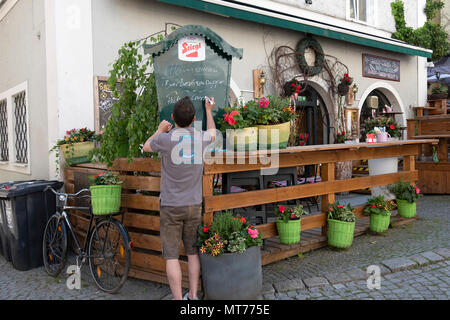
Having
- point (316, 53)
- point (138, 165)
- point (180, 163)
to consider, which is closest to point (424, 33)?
point (316, 53)

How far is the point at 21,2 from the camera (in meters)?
7.64

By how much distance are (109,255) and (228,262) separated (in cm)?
134

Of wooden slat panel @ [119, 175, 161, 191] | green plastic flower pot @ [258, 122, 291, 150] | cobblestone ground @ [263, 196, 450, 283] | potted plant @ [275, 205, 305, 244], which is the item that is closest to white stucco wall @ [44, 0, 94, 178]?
wooden slat panel @ [119, 175, 161, 191]

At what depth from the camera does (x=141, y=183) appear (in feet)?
14.1

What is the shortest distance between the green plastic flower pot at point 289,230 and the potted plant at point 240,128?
1.09 m

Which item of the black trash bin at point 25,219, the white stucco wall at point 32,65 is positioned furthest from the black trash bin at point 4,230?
the white stucco wall at point 32,65

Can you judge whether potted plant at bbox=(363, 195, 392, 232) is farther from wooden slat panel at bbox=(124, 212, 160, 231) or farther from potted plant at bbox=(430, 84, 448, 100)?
potted plant at bbox=(430, 84, 448, 100)

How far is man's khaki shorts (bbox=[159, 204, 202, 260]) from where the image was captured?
3496mm

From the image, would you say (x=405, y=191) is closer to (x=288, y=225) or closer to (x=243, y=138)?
(x=288, y=225)

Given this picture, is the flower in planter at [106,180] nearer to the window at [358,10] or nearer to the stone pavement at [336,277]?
the stone pavement at [336,277]

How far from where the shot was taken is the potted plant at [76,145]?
577 cm

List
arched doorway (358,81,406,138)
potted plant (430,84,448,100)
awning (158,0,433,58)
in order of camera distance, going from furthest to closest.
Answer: potted plant (430,84,448,100) < arched doorway (358,81,406,138) < awning (158,0,433,58)

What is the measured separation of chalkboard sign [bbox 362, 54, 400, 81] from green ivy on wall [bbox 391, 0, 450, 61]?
973 mm

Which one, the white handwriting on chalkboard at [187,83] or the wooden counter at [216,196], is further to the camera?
the white handwriting on chalkboard at [187,83]
